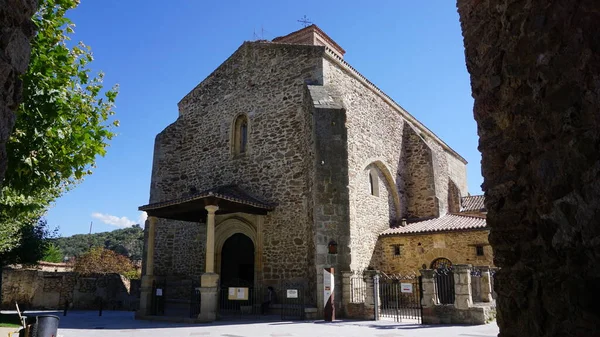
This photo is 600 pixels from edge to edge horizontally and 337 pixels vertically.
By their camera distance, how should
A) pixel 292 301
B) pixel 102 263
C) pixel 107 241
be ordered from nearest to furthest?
pixel 292 301 → pixel 102 263 → pixel 107 241

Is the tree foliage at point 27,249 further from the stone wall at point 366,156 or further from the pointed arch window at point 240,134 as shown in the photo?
the stone wall at point 366,156

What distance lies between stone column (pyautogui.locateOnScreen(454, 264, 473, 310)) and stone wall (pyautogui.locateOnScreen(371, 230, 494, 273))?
444 centimetres

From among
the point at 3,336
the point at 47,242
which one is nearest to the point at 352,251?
the point at 3,336

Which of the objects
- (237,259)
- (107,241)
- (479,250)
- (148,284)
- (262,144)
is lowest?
(148,284)

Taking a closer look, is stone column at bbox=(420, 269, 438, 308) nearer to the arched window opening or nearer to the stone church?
the stone church

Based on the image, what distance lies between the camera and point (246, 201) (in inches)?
540

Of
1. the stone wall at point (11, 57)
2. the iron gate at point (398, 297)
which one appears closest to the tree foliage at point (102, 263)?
the iron gate at point (398, 297)

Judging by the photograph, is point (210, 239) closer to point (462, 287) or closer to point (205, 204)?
point (205, 204)

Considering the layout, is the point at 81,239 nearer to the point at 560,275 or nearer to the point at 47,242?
the point at 47,242

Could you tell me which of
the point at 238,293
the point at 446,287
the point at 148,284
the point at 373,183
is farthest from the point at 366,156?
the point at 148,284

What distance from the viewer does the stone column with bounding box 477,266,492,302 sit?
39.1ft

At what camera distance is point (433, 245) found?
15758 millimetres

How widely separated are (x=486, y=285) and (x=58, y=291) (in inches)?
710

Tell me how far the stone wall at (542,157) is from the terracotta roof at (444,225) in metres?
12.5
